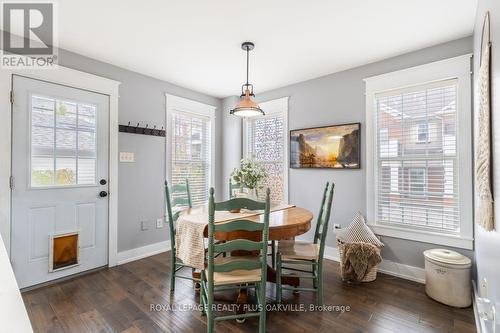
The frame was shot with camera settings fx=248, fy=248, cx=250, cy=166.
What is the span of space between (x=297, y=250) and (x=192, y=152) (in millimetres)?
2557

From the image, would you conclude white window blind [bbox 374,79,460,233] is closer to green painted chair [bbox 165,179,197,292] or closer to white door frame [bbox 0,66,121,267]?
green painted chair [bbox 165,179,197,292]

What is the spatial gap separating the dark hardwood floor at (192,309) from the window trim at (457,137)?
0.57 metres

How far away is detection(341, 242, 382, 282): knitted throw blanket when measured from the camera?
8.89 feet

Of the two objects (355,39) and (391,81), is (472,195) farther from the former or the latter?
(355,39)

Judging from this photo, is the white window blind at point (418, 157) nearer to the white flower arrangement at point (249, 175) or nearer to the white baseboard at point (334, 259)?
the white baseboard at point (334, 259)

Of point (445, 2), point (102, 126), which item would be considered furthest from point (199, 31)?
point (445, 2)

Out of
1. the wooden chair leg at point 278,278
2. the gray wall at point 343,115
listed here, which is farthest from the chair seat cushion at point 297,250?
the gray wall at point 343,115

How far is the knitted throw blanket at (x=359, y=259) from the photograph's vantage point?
8.89 ft

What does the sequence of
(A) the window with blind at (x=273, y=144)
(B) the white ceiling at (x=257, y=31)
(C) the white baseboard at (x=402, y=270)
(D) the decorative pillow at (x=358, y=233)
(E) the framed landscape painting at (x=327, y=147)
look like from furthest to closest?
(A) the window with blind at (x=273, y=144) → (E) the framed landscape painting at (x=327, y=147) → (D) the decorative pillow at (x=358, y=233) → (C) the white baseboard at (x=402, y=270) → (B) the white ceiling at (x=257, y=31)

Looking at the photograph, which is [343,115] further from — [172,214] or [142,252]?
[142,252]

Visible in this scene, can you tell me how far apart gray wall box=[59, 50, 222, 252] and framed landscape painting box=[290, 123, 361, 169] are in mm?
2069

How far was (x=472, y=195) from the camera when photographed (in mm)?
2469

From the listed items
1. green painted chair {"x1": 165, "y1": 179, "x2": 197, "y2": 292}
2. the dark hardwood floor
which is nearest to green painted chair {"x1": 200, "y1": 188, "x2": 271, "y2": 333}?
the dark hardwood floor

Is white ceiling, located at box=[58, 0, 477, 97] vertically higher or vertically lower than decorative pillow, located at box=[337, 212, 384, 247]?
higher
